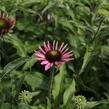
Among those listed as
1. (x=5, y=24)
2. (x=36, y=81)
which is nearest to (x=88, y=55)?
(x=36, y=81)

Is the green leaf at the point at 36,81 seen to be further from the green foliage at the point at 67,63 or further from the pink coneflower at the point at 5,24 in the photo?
the pink coneflower at the point at 5,24

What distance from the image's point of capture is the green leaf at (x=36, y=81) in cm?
187

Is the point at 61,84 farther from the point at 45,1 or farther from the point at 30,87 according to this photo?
the point at 45,1

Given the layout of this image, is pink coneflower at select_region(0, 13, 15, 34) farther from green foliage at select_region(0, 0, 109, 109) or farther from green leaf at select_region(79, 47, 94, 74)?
green leaf at select_region(79, 47, 94, 74)

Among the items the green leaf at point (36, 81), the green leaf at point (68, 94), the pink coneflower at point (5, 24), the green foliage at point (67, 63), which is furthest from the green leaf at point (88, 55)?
the pink coneflower at point (5, 24)

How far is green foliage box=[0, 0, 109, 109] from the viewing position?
1729 mm

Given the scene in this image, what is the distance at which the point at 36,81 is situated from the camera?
6.25ft

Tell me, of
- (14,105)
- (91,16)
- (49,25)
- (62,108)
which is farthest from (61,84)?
(49,25)

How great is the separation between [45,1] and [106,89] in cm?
92

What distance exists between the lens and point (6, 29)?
189 centimetres

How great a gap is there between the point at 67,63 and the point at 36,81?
13.9 inches

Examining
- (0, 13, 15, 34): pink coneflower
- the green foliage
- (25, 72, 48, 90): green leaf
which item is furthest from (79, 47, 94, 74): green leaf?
(0, 13, 15, 34): pink coneflower

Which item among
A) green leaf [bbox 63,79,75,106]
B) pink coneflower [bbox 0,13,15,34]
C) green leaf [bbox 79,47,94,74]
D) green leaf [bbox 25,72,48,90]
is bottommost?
green leaf [bbox 63,79,75,106]

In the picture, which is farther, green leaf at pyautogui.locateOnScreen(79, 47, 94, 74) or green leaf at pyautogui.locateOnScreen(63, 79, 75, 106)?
green leaf at pyautogui.locateOnScreen(79, 47, 94, 74)
